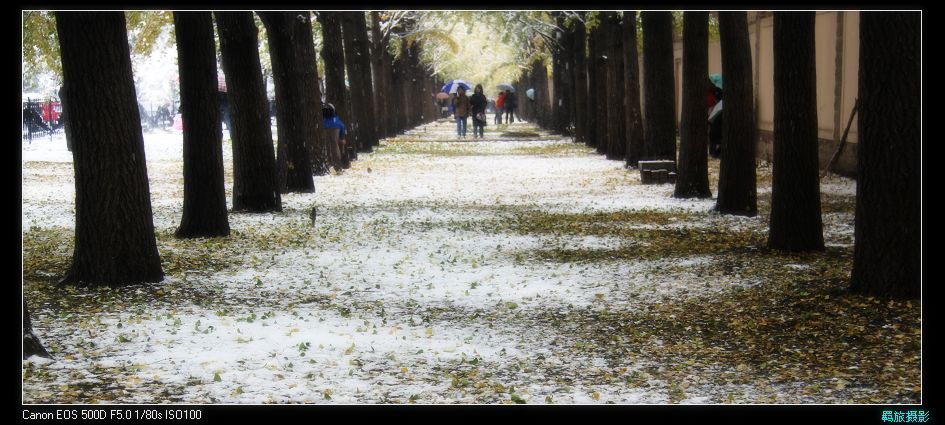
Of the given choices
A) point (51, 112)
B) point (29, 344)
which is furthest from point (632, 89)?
point (51, 112)

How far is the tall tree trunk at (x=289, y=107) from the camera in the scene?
18172 millimetres

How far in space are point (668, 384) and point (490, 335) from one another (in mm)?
1798

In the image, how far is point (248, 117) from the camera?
51.0ft

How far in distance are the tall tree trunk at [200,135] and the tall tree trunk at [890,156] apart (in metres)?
7.25

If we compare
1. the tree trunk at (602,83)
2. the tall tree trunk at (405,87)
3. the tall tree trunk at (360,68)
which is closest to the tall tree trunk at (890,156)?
the tree trunk at (602,83)

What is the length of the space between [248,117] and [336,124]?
8.11m

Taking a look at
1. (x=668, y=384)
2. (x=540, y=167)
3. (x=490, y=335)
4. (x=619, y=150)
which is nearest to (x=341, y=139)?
(x=540, y=167)

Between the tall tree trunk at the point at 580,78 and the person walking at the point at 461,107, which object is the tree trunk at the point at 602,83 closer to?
the tall tree trunk at the point at 580,78

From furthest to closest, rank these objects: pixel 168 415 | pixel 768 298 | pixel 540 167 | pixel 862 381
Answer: pixel 540 167 → pixel 768 298 → pixel 862 381 → pixel 168 415

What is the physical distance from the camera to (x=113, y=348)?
753cm

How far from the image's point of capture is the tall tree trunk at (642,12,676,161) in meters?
19.8

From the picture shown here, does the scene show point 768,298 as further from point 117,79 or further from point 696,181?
point 696,181

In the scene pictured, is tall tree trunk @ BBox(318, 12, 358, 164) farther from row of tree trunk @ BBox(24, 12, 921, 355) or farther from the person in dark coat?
row of tree trunk @ BBox(24, 12, 921, 355)

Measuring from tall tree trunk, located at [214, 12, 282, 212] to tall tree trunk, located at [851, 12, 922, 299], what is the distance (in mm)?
8850
